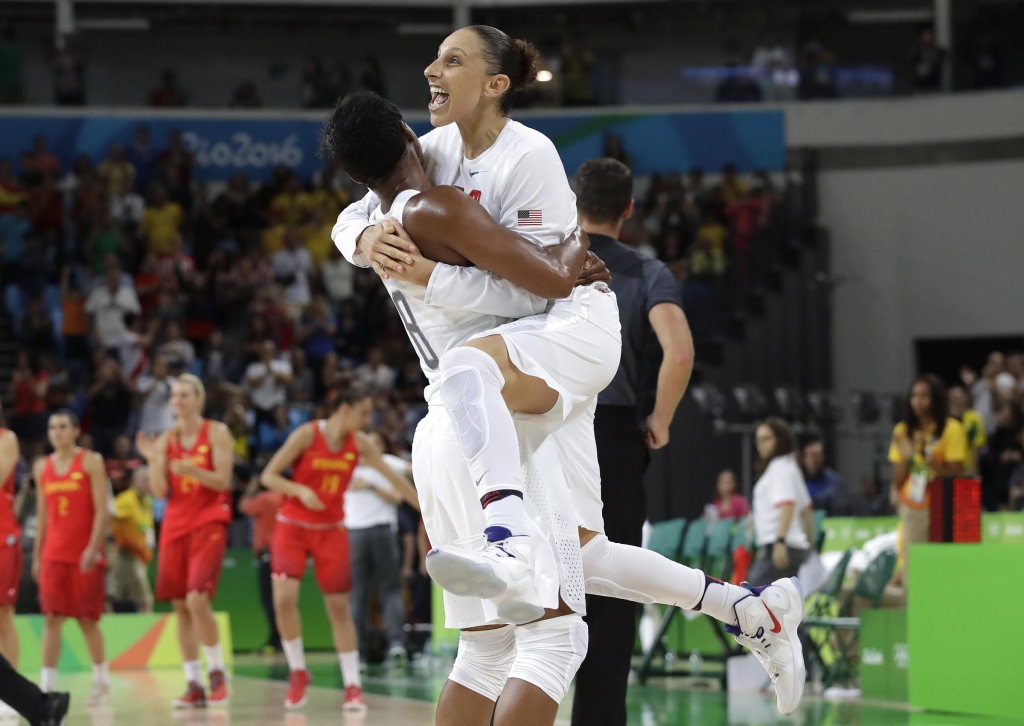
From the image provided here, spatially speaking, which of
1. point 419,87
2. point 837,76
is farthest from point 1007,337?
point 419,87

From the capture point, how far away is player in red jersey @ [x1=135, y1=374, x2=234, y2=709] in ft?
28.7

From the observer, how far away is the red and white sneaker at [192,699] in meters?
8.59

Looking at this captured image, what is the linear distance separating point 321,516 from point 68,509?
183cm

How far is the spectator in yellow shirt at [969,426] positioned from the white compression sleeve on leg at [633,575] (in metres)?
5.46

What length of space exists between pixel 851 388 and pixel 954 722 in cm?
1325

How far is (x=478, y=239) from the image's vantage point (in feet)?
11.6

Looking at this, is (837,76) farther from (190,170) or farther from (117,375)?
(117,375)

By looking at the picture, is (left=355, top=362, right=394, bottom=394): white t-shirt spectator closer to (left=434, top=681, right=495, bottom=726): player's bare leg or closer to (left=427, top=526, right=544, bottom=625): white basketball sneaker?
(left=434, top=681, right=495, bottom=726): player's bare leg

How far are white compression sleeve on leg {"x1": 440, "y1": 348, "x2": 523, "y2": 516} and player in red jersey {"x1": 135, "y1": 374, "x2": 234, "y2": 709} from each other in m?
5.66

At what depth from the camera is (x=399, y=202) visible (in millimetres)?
3635

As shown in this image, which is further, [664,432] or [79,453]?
[79,453]

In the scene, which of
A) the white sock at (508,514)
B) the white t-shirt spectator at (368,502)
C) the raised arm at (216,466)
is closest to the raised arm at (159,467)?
the raised arm at (216,466)

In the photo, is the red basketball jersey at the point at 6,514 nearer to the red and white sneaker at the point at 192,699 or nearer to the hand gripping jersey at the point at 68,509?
the hand gripping jersey at the point at 68,509

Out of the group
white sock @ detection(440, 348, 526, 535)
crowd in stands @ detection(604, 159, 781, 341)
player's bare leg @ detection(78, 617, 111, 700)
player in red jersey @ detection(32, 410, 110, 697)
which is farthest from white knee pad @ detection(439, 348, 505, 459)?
crowd in stands @ detection(604, 159, 781, 341)
